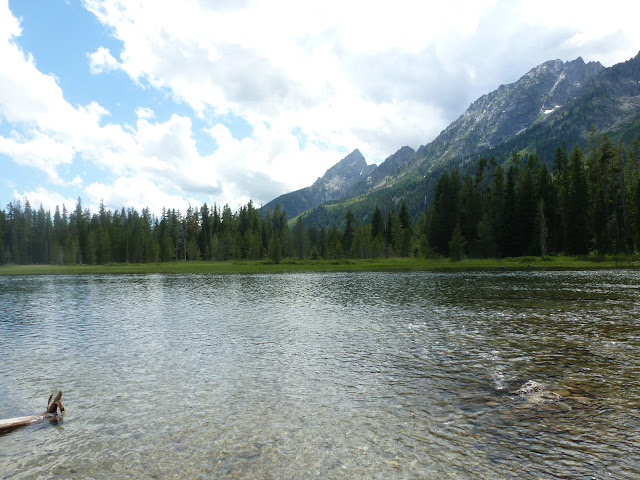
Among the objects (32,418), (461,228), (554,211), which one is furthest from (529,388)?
(461,228)

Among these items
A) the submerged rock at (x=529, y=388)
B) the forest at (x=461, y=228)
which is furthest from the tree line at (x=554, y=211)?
the submerged rock at (x=529, y=388)

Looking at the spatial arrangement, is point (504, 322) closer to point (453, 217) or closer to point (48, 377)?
point (48, 377)

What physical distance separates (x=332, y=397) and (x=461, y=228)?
12302cm

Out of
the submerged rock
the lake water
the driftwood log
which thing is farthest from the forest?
the driftwood log

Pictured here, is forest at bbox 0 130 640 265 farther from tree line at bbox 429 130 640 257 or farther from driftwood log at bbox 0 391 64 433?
driftwood log at bbox 0 391 64 433

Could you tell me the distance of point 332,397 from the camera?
13.5 meters

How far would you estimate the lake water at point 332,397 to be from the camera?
9102 mm

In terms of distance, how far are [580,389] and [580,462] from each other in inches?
228

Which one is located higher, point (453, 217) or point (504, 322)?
point (453, 217)

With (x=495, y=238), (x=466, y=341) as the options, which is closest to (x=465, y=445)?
(x=466, y=341)

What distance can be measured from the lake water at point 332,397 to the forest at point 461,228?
8675 centimetres

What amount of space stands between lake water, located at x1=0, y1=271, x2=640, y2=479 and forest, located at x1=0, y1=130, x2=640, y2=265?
86.8 meters

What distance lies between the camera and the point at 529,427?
10.6 m

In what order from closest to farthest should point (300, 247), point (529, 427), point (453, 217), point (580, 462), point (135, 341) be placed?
point (580, 462) < point (529, 427) < point (135, 341) < point (453, 217) < point (300, 247)
